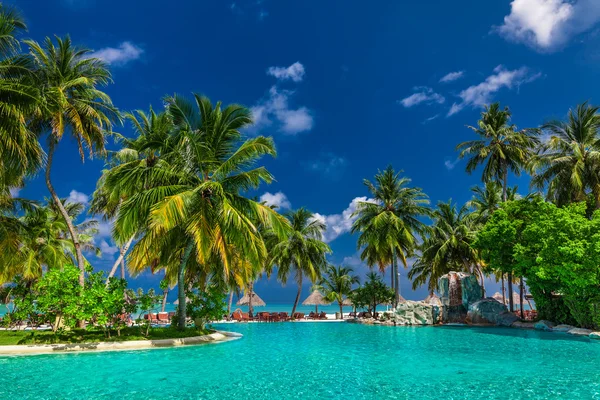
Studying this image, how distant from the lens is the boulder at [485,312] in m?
24.8

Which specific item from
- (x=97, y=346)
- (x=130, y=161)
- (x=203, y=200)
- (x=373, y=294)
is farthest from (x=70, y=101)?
(x=373, y=294)

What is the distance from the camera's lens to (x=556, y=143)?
24062mm

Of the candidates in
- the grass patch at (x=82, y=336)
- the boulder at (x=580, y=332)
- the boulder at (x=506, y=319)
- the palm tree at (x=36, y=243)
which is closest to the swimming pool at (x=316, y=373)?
the grass patch at (x=82, y=336)

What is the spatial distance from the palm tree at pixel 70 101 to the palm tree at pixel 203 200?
339 centimetres

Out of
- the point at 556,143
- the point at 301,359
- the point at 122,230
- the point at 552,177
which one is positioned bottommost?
the point at 301,359

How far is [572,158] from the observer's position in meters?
23.3

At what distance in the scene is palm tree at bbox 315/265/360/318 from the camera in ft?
116

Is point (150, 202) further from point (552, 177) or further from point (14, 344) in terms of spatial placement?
point (552, 177)

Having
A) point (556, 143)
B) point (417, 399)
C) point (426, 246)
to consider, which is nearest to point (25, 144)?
point (417, 399)

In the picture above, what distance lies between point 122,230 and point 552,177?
83.6 ft

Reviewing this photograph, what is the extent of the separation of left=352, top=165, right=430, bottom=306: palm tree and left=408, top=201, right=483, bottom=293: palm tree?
1.67m

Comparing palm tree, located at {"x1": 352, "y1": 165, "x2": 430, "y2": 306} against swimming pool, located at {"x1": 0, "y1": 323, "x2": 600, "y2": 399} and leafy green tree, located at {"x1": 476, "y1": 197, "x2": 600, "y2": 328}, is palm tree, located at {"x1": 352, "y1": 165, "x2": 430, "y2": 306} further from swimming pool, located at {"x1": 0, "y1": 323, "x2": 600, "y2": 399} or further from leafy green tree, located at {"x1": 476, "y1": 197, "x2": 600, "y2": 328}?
swimming pool, located at {"x1": 0, "y1": 323, "x2": 600, "y2": 399}

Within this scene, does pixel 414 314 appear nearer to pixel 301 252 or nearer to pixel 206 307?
pixel 301 252

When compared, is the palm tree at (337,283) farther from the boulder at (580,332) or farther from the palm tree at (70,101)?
the palm tree at (70,101)
